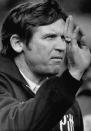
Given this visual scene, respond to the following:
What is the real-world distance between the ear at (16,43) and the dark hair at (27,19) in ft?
0.06

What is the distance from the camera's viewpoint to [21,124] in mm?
3047

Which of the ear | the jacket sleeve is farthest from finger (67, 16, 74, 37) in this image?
the ear

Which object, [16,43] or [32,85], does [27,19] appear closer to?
[16,43]

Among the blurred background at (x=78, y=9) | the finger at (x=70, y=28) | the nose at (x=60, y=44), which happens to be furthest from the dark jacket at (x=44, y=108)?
the blurred background at (x=78, y=9)

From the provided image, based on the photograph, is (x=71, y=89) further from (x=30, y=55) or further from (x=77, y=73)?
(x=30, y=55)

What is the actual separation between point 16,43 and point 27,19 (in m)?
0.19

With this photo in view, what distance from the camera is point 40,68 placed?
377cm

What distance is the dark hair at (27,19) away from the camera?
3.81 meters

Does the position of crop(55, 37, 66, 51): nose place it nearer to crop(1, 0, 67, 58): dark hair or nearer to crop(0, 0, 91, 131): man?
crop(0, 0, 91, 131): man

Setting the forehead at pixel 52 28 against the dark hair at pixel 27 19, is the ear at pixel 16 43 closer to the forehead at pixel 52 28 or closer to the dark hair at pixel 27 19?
the dark hair at pixel 27 19

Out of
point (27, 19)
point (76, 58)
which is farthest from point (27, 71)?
point (76, 58)

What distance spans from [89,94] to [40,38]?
1676 millimetres

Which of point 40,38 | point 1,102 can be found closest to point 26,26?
point 40,38

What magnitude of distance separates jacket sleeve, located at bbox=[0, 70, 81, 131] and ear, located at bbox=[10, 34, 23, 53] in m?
0.84
